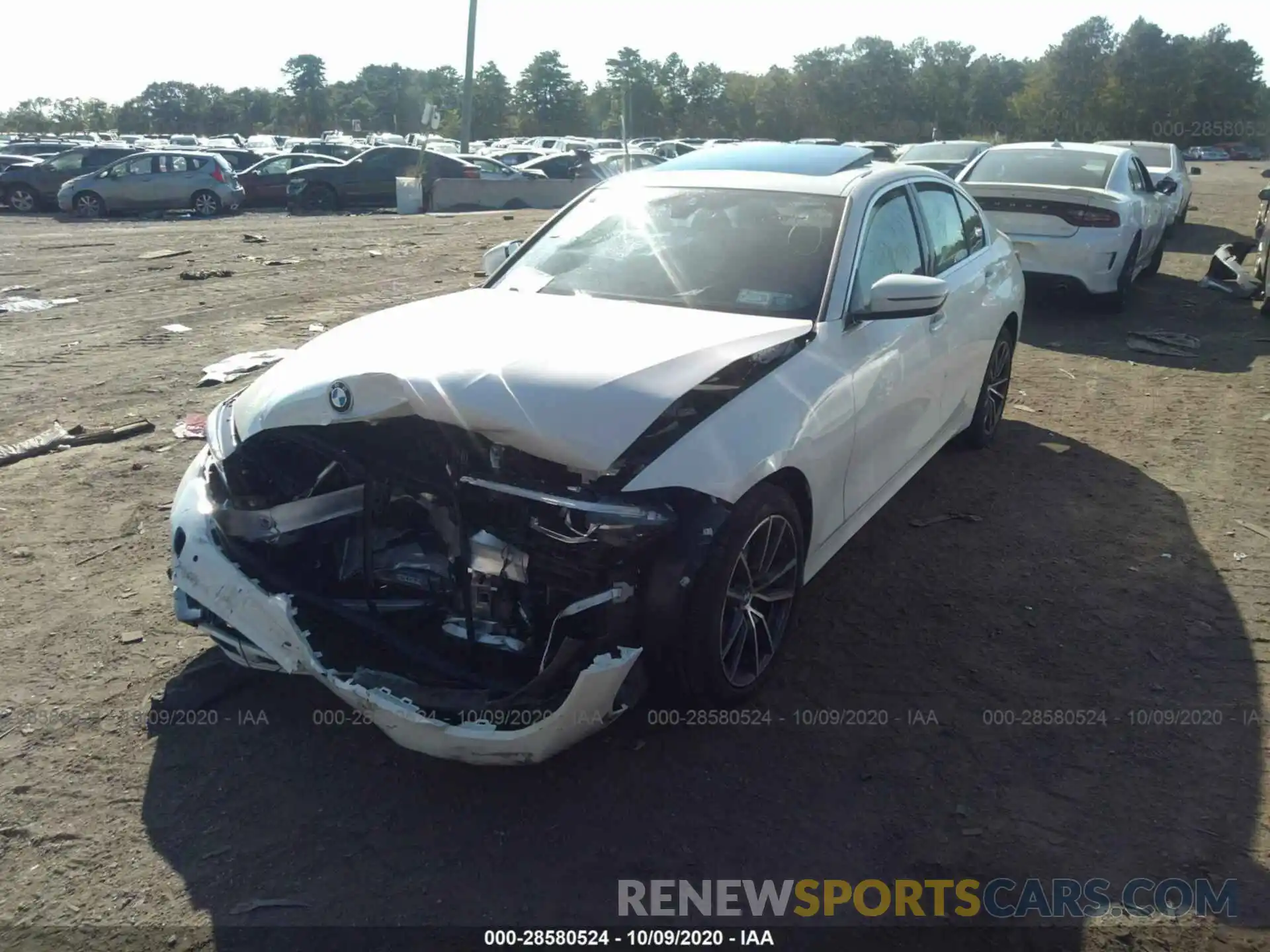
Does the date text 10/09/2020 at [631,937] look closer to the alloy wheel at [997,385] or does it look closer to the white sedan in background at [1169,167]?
the alloy wheel at [997,385]

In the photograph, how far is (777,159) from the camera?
4.86 metres

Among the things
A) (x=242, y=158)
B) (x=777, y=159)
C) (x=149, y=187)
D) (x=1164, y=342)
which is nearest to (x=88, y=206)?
(x=149, y=187)

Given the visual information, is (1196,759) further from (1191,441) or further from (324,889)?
(1191,441)

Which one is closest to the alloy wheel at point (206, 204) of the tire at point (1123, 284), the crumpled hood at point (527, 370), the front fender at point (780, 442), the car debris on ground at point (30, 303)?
the car debris on ground at point (30, 303)

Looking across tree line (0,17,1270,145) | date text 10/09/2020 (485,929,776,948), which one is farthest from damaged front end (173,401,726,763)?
tree line (0,17,1270,145)

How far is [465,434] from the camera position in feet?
10.2

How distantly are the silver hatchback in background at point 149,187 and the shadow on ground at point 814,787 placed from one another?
21.0 m

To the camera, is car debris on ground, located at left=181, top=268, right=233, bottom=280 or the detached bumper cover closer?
the detached bumper cover

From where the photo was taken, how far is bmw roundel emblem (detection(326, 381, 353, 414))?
3160 mm

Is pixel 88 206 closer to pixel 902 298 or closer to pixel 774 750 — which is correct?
pixel 902 298

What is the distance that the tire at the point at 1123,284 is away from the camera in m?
Answer: 10.0

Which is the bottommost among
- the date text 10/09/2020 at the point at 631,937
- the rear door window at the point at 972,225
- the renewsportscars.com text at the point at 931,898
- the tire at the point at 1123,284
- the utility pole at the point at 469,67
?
the date text 10/09/2020 at the point at 631,937

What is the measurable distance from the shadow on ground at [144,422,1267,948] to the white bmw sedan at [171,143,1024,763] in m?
0.31

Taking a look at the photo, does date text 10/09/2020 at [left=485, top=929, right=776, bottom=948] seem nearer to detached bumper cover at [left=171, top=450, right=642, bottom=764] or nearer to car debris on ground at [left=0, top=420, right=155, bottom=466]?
detached bumper cover at [left=171, top=450, right=642, bottom=764]
